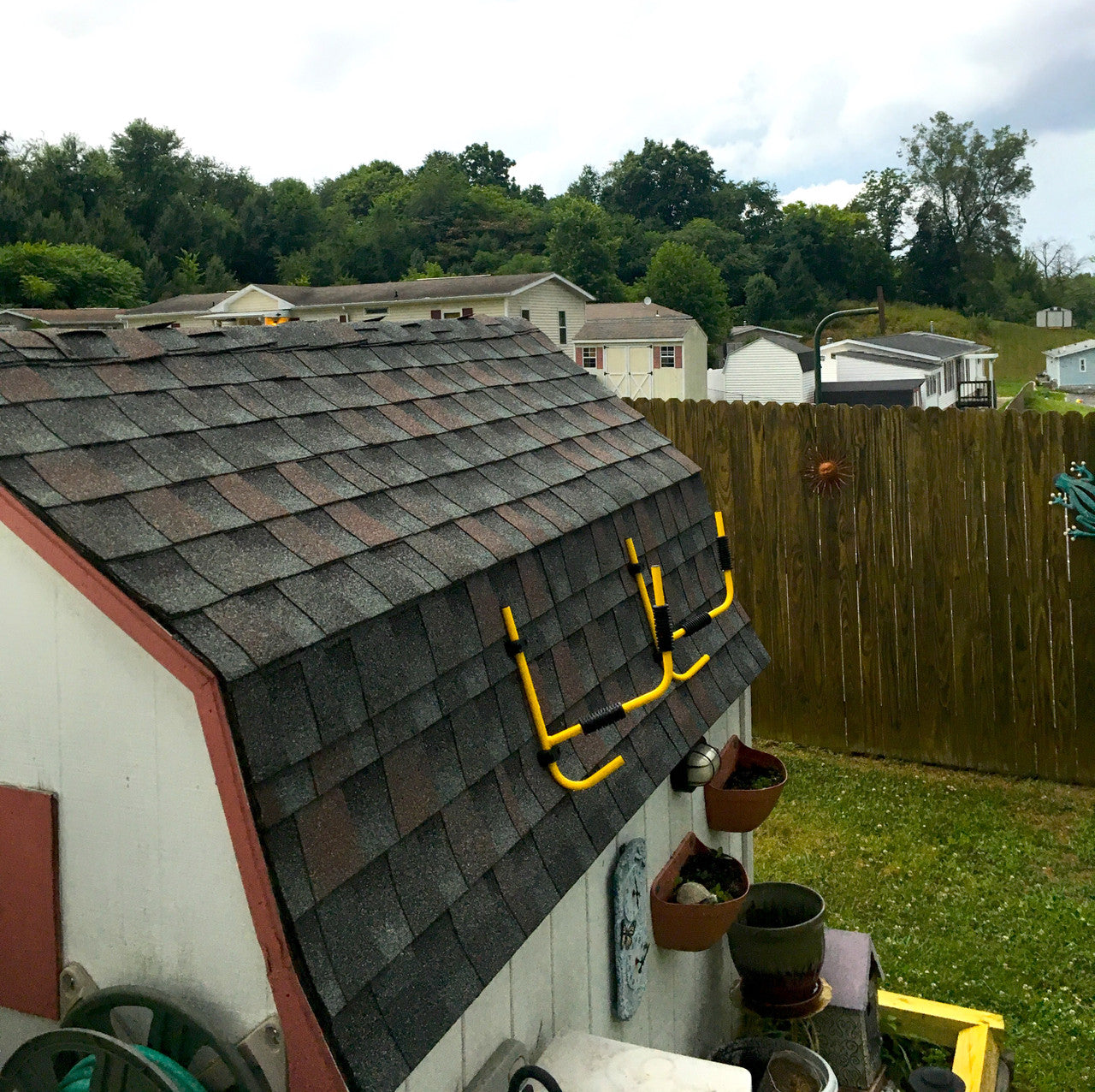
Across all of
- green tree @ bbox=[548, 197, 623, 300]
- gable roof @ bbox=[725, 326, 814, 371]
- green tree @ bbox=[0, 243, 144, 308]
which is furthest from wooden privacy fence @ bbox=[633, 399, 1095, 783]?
green tree @ bbox=[548, 197, 623, 300]

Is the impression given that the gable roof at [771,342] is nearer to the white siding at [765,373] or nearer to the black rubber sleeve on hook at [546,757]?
the white siding at [765,373]

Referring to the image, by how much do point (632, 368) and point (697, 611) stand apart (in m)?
36.3

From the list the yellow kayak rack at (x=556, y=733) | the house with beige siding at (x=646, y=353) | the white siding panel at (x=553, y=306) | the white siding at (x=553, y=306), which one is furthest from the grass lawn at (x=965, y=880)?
the white siding panel at (x=553, y=306)

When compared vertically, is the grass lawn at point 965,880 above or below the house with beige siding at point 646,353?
below

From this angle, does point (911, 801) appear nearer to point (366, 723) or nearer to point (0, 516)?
point (366, 723)

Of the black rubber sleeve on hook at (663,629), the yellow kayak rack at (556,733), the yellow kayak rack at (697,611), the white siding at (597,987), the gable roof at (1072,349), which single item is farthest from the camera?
the gable roof at (1072,349)

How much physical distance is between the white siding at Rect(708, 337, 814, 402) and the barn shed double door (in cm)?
341

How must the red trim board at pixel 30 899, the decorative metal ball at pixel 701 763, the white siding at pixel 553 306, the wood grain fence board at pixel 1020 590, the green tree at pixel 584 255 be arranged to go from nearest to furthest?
the red trim board at pixel 30 899
the decorative metal ball at pixel 701 763
the wood grain fence board at pixel 1020 590
the white siding at pixel 553 306
the green tree at pixel 584 255

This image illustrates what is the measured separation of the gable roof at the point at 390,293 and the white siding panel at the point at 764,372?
605cm

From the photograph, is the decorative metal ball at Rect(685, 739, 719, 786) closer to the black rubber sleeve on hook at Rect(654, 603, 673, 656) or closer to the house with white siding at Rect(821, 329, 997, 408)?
the black rubber sleeve on hook at Rect(654, 603, 673, 656)

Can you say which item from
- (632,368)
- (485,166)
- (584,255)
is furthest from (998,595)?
(485,166)

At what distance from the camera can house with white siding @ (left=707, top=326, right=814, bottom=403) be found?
132 feet

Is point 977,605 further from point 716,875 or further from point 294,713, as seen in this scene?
point 294,713

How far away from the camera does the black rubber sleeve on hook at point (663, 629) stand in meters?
2.91
